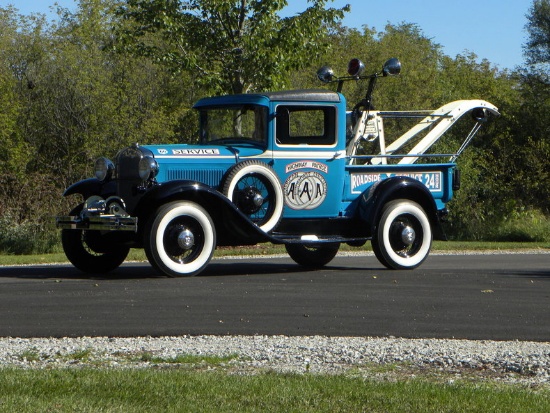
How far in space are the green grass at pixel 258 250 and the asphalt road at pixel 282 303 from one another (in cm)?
233

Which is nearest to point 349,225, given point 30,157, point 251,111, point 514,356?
point 251,111

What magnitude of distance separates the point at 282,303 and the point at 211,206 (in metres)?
2.72

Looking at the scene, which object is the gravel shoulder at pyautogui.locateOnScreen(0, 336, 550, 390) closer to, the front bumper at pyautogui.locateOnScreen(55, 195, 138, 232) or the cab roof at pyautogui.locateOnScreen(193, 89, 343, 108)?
the front bumper at pyautogui.locateOnScreen(55, 195, 138, 232)

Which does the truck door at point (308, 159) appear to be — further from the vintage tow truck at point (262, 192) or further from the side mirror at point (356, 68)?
the side mirror at point (356, 68)

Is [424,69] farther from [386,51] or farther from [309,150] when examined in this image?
[309,150]

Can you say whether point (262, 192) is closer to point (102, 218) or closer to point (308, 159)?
point (308, 159)

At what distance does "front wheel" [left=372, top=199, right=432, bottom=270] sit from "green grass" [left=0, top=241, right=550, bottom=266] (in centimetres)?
465

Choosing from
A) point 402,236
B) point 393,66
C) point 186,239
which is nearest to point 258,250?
point 402,236

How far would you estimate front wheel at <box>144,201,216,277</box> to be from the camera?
12.2 m

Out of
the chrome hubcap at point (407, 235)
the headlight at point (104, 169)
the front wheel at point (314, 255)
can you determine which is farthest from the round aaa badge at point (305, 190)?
the headlight at point (104, 169)

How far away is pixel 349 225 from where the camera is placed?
14.0m

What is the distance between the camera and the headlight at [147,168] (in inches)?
492

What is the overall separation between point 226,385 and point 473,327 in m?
3.46

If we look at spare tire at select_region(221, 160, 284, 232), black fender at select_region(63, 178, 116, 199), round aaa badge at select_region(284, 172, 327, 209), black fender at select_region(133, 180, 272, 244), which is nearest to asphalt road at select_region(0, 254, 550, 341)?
black fender at select_region(133, 180, 272, 244)
